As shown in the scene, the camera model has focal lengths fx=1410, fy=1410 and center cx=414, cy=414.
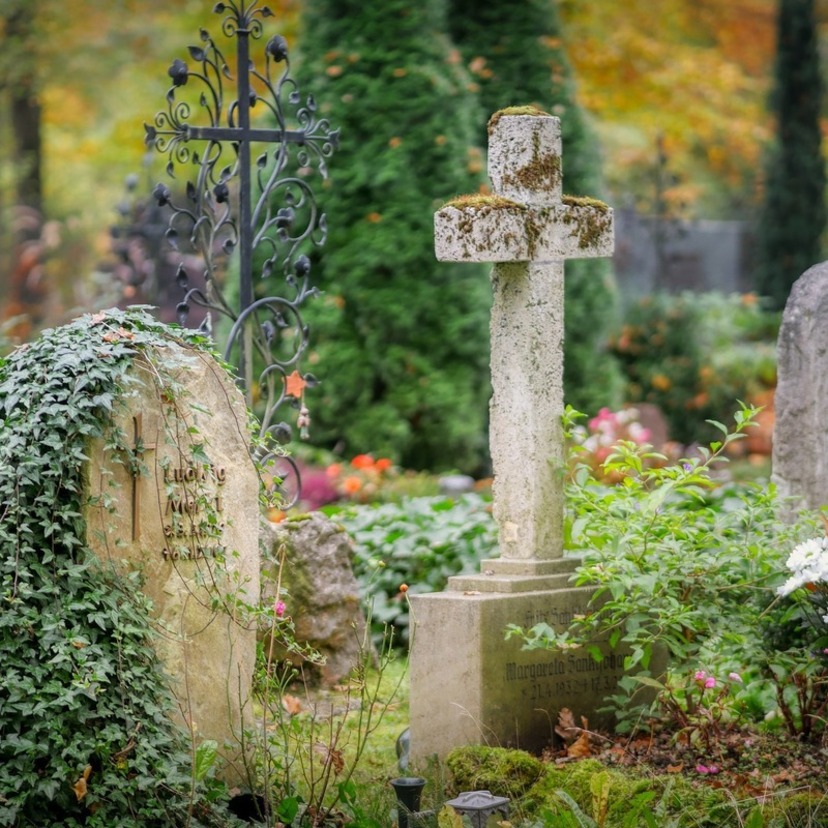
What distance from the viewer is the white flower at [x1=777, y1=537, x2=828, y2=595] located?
495 cm

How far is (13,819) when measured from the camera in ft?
13.2

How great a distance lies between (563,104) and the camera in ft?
42.0

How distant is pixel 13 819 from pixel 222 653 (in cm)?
112

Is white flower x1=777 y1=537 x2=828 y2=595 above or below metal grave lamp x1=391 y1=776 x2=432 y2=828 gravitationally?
above

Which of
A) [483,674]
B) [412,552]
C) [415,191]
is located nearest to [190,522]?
[483,674]

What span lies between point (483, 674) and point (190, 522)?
51.6 inches

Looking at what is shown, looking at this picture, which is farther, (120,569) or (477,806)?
(120,569)

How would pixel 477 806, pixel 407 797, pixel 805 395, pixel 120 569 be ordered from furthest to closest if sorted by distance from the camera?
pixel 805 395 < pixel 120 569 < pixel 407 797 < pixel 477 806

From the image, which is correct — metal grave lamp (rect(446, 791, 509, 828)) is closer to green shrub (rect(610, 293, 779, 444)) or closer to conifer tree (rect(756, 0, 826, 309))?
green shrub (rect(610, 293, 779, 444))

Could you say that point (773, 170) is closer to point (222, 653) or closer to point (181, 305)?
point (181, 305)

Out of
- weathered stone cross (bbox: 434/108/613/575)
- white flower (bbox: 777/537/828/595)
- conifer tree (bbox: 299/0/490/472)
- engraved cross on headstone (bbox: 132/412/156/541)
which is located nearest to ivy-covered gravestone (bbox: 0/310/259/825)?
Result: engraved cross on headstone (bbox: 132/412/156/541)

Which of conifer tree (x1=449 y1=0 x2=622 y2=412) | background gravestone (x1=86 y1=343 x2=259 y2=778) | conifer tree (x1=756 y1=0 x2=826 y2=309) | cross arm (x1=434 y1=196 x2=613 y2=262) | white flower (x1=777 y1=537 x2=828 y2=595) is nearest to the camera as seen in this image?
background gravestone (x1=86 y1=343 x2=259 y2=778)

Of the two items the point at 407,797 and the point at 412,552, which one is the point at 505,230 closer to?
the point at 407,797

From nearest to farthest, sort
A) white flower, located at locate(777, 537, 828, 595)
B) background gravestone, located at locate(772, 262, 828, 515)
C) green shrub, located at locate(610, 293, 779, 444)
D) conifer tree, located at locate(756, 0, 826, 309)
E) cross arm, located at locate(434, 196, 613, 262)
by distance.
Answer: white flower, located at locate(777, 537, 828, 595), cross arm, located at locate(434, 196, 613, 262), background gravestone, located at locate(772, 262, 828, 515), green shrub, located at locate(610, 293, 779, 444), conifer tree, located at locate(756, 0, 826, 309)
